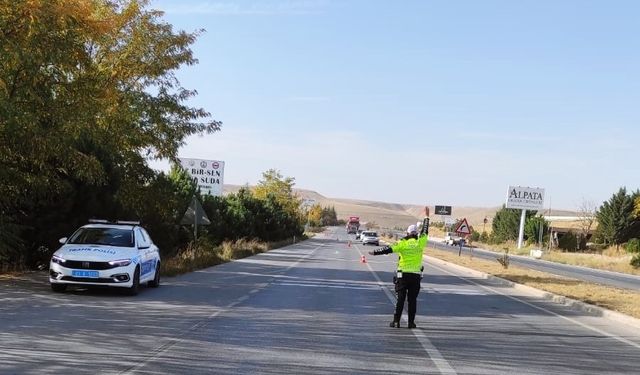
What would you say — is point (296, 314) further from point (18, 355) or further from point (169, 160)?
point (169, 160)

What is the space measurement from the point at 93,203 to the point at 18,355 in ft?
42.3

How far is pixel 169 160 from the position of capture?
2533cm

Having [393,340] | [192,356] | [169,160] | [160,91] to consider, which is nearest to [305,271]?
[169,160]

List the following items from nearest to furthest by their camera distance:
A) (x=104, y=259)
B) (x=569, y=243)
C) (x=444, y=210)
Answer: (x=104, y=259) < (x=444, y=210) < (x=569, y=243)

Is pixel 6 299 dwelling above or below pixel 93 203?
below

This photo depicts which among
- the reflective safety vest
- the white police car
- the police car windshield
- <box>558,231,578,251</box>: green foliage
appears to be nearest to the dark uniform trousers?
the reflective safety vest

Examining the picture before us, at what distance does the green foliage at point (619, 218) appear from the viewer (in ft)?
276

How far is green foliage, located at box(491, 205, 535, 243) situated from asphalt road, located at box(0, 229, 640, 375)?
328 ft

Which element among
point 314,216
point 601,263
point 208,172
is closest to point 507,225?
point 314,216

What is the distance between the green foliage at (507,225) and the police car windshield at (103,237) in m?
103

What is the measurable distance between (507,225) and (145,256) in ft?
351

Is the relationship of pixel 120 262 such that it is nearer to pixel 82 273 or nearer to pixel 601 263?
pixel 82 273

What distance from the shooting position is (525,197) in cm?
8644

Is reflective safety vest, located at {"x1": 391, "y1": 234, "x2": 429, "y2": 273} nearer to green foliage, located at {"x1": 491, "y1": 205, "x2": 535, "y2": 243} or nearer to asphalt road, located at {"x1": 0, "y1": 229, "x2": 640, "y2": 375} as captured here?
asphalt road, located at {"x1": 0, "y1": 229, "x2": 640, "y2": 375}
